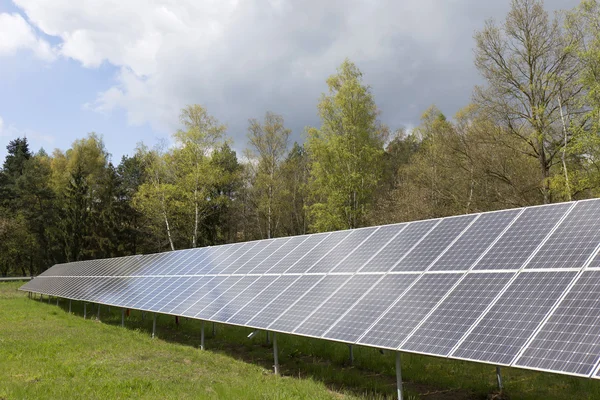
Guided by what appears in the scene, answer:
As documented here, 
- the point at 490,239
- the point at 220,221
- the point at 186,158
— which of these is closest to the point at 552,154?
the point at 490,239

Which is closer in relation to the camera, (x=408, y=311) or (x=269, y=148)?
(x=408, y=311)

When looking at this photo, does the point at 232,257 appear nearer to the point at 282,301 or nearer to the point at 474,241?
the point at 282,301

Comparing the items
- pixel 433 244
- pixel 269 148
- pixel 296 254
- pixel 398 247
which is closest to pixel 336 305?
pixel 398 247

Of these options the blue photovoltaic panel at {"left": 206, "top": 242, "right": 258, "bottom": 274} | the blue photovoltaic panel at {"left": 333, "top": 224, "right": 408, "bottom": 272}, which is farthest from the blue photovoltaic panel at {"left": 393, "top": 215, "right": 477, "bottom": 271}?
the blue photovoltaic panel at {"left": 206, "top": 242, "right": 258, "bottom": 274}

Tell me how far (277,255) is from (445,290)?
8102 millimetres

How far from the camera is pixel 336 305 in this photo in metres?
10.9

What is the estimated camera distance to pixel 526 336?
720 cm

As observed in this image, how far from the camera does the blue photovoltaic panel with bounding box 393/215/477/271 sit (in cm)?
1088

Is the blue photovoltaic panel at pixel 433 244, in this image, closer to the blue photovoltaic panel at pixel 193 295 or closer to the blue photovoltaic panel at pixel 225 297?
the blue photovoltaic panel at pixel 225 297

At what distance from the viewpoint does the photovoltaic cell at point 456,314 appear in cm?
798

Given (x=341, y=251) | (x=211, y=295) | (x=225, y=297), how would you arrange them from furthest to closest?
(x=211, y=295)
(x=225, y=297)
(x=341, y=251)

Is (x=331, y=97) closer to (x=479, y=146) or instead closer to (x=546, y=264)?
(x=479, y=146)

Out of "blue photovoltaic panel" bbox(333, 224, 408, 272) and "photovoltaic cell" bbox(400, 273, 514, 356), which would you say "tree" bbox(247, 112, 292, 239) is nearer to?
"blue photovoltaic panel" bbox(333, 224, 408, 272)

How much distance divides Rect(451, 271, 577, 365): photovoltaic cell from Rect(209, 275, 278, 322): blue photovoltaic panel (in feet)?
24.1
